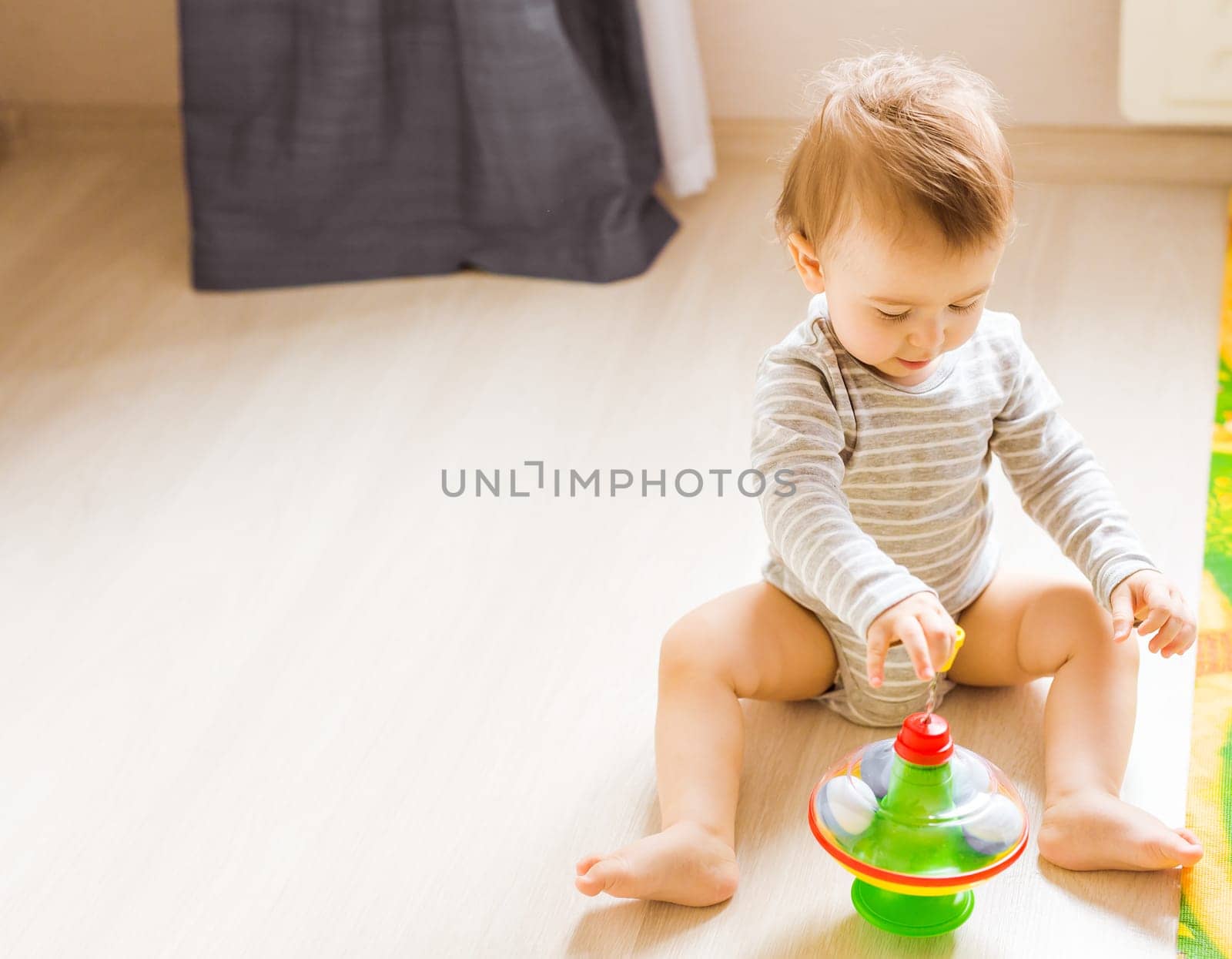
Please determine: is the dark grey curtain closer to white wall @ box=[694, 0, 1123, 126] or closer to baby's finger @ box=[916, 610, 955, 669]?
white wall @ box=[694, 0, 1123, 126]

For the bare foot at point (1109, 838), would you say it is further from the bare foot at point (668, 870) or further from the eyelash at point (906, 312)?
the eyelash at point (906, 312)

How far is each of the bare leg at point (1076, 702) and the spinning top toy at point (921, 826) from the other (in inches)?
3.0

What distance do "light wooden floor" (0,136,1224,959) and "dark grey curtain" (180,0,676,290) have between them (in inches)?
1.8

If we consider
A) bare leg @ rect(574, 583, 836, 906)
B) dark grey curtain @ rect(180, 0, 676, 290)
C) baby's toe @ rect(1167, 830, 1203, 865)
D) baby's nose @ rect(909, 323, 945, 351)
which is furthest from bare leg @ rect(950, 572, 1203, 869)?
dark grey curtain @ rect(180, 0, 676, 290)

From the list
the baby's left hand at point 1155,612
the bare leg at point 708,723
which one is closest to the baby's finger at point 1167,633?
the baby's left hand at point 1155,612

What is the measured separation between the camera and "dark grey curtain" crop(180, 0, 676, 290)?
5.17 feet

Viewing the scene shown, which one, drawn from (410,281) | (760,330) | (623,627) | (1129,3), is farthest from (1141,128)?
(623,627)

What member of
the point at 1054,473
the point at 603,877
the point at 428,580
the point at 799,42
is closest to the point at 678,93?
the point at 799,42

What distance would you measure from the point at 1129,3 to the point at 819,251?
2.85 ft

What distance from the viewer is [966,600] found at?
1.02m

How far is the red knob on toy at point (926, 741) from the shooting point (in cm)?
82

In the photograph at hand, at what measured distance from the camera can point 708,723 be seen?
96 centimetres

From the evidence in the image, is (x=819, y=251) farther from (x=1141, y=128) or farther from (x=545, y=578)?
(x=1141, y=128)

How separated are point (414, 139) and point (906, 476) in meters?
0.91
